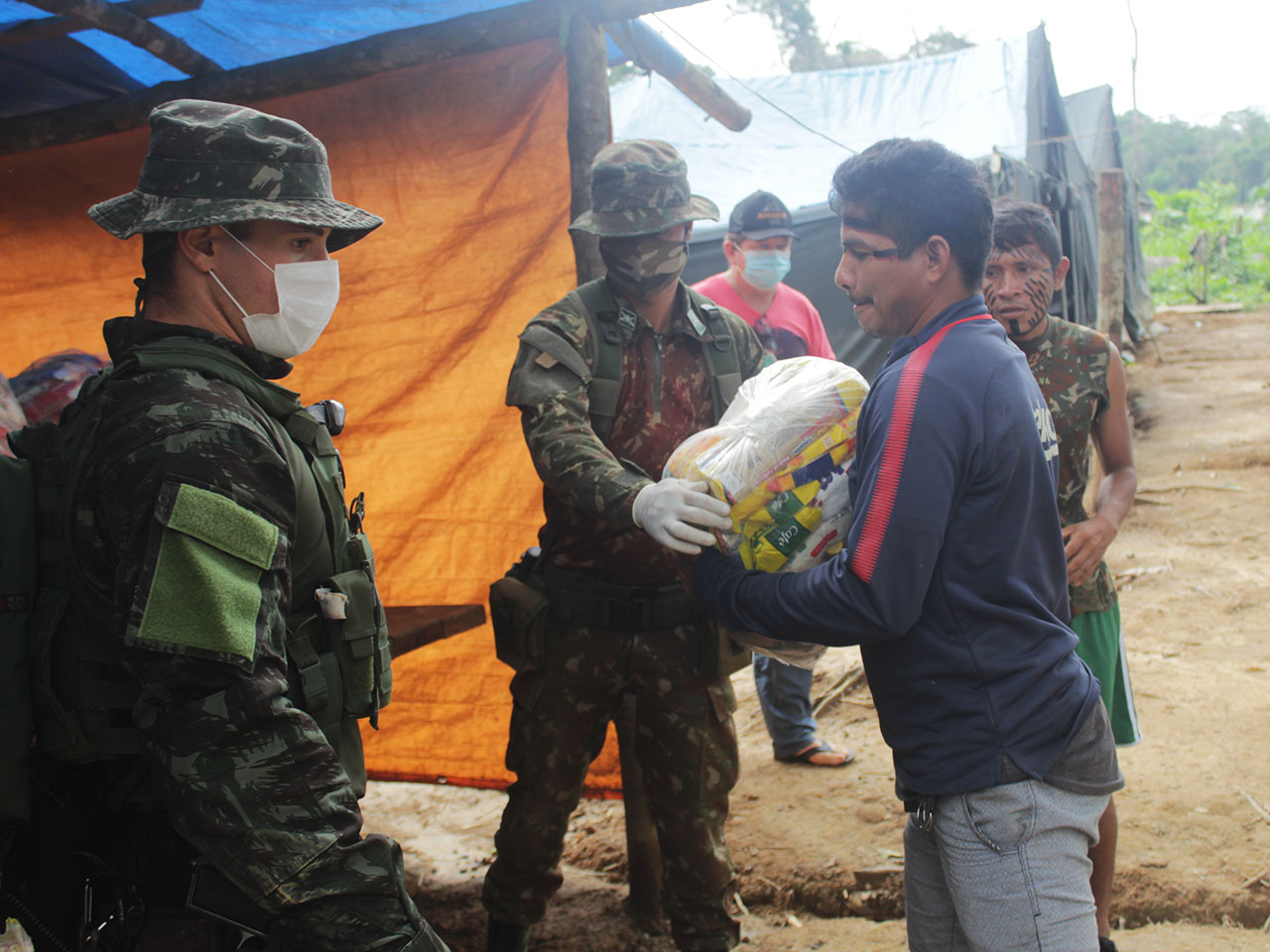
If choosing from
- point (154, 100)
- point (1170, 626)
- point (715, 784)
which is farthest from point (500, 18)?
point (1170, 626)

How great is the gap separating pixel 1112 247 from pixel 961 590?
11.0 m

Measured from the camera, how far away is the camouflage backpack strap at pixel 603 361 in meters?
2.47

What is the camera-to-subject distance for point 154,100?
10.2 ft

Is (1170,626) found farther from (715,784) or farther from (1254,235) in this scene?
(1254,235)

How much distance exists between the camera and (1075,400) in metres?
2.46

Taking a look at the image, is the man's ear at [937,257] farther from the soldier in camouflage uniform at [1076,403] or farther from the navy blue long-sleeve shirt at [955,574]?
the soldier in camouflage uniform at [1076,403]

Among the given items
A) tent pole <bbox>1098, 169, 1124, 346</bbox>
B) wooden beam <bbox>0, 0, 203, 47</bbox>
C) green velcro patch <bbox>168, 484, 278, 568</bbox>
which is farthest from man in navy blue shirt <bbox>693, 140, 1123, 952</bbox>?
tent pole <bbox>1098, 169, 1124, 346</bbox>

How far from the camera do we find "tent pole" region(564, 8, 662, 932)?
9.27 feet

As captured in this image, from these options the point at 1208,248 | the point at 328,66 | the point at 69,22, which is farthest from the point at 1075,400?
the point at 1208,248

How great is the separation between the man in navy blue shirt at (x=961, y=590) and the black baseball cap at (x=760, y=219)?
9.05 feet

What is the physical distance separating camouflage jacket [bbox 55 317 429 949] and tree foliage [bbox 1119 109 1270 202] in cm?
4405

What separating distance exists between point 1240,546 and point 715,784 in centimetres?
549

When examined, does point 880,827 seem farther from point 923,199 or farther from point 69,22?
point 69,22

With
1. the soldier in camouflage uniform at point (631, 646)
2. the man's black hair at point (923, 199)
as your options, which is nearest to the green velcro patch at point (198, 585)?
the man's black hair at point (923, 199)
